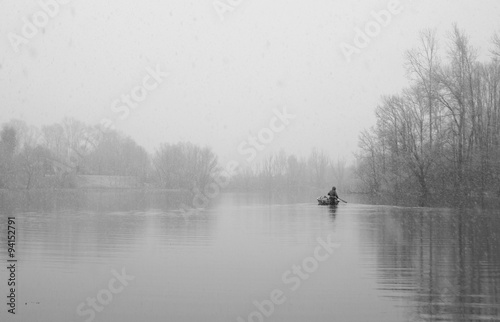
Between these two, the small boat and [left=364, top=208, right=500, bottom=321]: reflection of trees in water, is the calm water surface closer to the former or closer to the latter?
[left=364, top=208, right=500, bottom=321]: reflection of trees in water

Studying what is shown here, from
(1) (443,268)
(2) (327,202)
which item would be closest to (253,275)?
(1) (443,268)

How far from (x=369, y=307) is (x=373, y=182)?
65.9 metres

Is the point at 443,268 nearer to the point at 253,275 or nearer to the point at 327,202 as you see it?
the point at 253,275

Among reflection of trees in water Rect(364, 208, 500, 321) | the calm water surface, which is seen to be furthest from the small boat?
the calm water surface

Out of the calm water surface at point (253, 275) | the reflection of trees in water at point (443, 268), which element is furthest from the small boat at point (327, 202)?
the calm water surface at point (253, 275)

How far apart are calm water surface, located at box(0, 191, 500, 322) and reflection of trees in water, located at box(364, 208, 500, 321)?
21 millimetres

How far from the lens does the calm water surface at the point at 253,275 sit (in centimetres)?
714

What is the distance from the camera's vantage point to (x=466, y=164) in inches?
1642

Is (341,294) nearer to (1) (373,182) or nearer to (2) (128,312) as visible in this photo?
(2) (128,312)

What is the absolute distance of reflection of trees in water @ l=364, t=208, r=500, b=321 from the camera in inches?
283

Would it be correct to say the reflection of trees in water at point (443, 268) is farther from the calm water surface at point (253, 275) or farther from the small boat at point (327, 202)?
the small boat at point (327, 202)

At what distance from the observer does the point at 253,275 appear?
9.87 metres

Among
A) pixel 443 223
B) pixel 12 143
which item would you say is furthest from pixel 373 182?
pixel 12 143

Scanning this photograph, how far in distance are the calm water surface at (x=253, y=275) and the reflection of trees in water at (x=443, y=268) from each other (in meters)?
0.02
